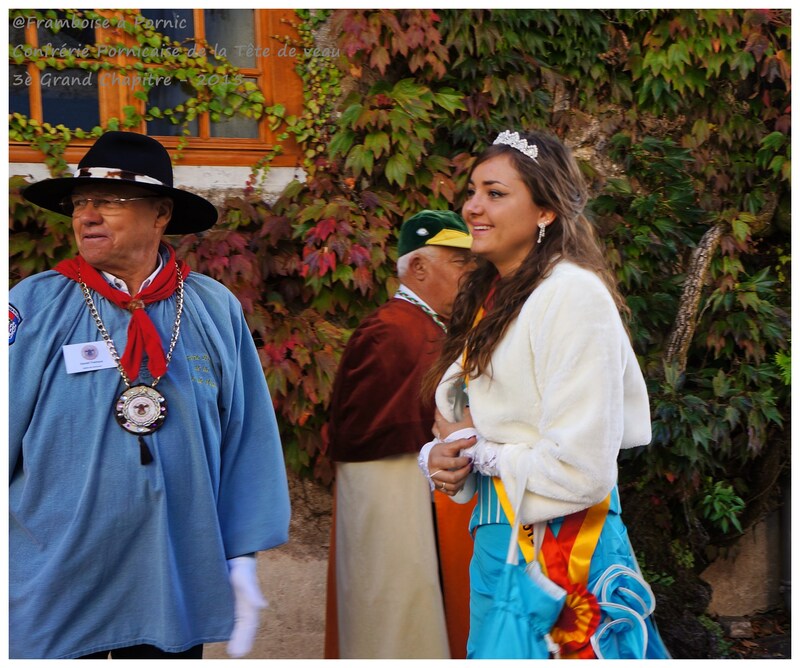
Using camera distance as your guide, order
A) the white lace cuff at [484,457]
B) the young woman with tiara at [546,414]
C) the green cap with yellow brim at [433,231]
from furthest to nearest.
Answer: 1. the green cap with yellow brim at [433,231]
2. the white lace cuff at [484,457]
3. the young woman with tiara at [546,414]

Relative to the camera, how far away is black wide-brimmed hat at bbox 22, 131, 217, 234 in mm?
2373

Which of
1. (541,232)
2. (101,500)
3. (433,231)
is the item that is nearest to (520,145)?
(541,232)

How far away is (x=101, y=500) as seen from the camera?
2252mm

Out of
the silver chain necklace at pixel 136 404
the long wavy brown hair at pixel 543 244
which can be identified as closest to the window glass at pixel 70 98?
the silver chain necklace at pixel 136 404

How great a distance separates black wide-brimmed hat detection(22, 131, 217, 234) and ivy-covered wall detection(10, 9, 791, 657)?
0.81 meters

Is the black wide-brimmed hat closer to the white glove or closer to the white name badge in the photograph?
the white name badge

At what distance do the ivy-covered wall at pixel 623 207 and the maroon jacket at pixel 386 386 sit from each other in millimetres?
280

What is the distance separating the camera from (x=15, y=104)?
10.8ft

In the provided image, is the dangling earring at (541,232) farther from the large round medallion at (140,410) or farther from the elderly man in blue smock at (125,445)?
the large round medallion at (140,410)

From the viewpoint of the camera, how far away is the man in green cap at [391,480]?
9.34 feet

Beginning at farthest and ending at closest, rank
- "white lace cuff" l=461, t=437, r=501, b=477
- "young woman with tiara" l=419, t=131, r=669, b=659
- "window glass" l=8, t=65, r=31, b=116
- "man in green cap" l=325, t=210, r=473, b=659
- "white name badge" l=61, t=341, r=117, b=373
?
1. "window glass" l=8, t=65, r=31, b=116
2. "man in green cap" l=325, t=210, r=473, b=659
3. "white name badge" l=61, t=341, r=117, b=373
4. "white lace cuff" l=461, t=437, r=501, b=477
5. "young woman with tiara" l=419, t=131, r=669, b=659

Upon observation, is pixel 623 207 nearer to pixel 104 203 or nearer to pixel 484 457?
pixel 484 457

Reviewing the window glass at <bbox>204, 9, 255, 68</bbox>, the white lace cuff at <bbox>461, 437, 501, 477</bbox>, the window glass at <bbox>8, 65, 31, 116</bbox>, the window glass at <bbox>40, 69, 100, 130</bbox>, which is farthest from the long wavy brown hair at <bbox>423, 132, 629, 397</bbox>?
the window glass at <bbox>8, 65, 31, 116</bbox>

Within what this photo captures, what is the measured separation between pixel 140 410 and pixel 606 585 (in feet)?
4.07
